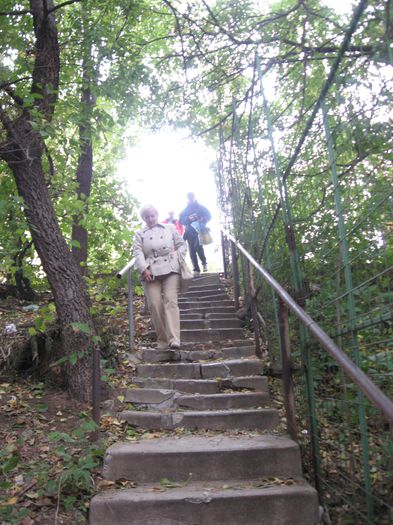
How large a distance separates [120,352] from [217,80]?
3442 mm

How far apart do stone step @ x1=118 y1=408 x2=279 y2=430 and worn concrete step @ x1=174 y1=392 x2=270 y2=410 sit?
0.14 meters

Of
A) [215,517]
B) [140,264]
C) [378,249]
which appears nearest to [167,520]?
[215,517]

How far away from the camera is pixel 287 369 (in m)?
3.24

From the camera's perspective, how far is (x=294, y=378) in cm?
352

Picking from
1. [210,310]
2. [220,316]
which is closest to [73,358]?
[220,316]

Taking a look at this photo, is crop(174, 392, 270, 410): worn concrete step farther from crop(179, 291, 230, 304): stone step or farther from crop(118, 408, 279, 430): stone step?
crop(179, 291, 230, 304): stone step

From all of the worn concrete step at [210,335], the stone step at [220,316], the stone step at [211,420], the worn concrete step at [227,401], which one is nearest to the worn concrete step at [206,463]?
the stone step at [211,420]

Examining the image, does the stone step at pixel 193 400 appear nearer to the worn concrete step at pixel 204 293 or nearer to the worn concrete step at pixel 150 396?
the worn concrete step at pixel 150 396

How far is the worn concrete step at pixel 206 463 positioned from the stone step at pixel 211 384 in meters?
0.96

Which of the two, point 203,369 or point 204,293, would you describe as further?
point 204,293

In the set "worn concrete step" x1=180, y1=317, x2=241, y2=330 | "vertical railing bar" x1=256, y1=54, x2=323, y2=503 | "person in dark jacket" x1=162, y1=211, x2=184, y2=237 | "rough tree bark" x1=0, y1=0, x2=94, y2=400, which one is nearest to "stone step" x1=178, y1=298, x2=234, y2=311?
"worn concrete step" x1=180, y1=317, x2=241, y2=330

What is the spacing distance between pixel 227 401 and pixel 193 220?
16.0 ft

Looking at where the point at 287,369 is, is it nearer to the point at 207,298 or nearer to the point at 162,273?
the point at 162,273

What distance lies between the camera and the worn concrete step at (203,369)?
4391 millimetres
